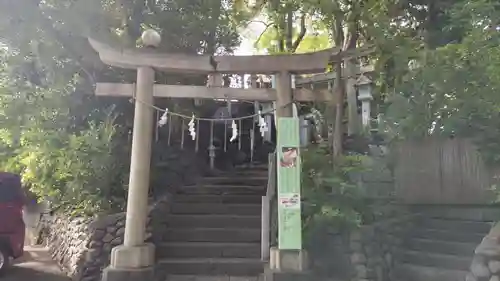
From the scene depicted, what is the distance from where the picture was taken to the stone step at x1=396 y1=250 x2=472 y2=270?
20.2 feet

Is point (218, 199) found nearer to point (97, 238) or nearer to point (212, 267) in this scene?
point (212, 267)

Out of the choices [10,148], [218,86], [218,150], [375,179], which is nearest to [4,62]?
[10,148]

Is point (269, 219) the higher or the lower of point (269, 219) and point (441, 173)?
the lower

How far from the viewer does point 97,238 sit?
768cm

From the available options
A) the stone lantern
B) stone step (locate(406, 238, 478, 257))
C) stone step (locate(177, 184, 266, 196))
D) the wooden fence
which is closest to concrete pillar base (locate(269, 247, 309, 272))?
stone step (locate(406, 238, 478, 257))

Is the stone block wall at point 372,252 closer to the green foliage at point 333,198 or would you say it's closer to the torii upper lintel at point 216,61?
the green foliage at point 333,198

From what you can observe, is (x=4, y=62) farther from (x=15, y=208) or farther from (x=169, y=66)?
(x=169, y=66)

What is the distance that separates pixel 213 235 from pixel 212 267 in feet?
2.95

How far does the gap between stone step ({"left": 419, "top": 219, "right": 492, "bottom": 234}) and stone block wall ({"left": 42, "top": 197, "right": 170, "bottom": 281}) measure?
4787mm

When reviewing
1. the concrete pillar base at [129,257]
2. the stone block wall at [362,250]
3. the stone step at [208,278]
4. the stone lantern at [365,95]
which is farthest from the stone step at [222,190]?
the stone block wall at [362,250]

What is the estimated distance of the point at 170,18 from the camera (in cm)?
916

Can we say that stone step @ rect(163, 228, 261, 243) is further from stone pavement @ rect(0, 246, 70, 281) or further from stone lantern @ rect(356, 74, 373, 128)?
stone lantern @ rect(356, 74, 373, 128)

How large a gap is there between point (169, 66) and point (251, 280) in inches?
149

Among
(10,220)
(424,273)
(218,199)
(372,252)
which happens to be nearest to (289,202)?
(372,252)
